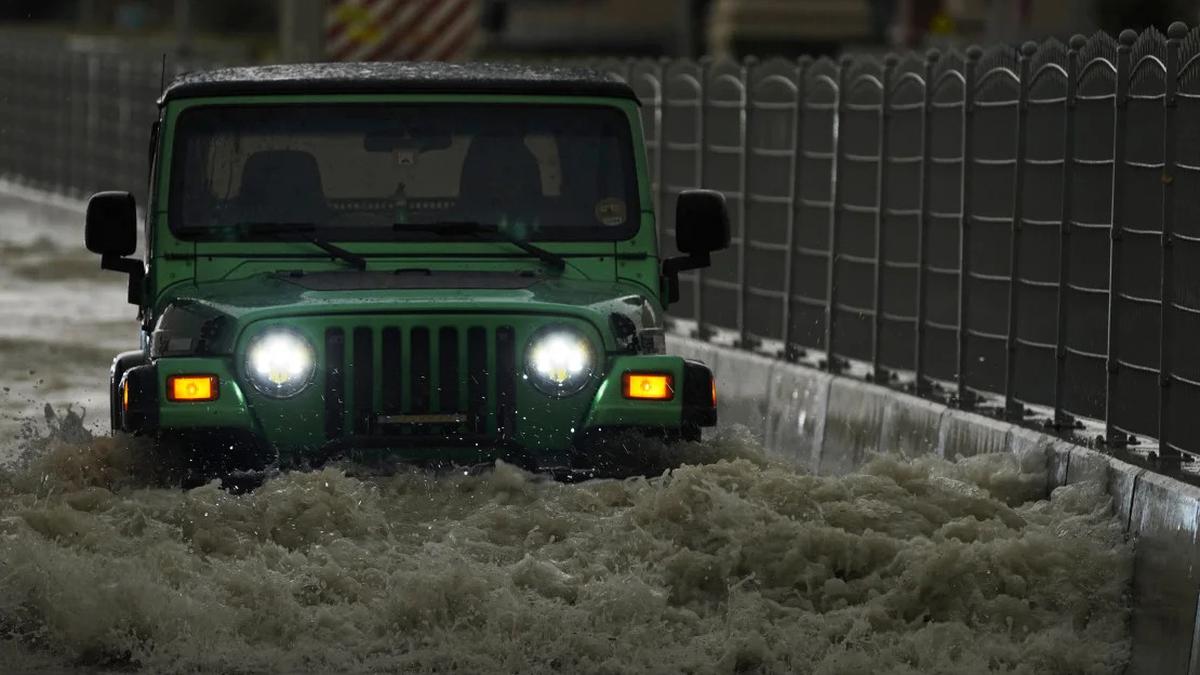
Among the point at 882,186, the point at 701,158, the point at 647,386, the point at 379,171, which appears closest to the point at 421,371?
the point at 647,386

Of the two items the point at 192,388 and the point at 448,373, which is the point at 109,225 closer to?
the point at 192,388

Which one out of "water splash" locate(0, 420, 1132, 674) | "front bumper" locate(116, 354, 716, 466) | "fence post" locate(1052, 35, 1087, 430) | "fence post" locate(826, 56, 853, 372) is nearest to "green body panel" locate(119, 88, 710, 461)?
"front bumper" locate(116, 354, 716, 466)

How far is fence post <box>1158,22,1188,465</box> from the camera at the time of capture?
35.9 feet

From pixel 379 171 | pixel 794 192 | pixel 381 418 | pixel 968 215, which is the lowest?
pixel 381 418

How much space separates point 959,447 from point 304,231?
3.18m

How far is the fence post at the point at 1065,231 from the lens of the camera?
488 inches

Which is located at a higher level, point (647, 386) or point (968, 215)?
point (968, 215)

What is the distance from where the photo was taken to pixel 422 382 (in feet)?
35.0

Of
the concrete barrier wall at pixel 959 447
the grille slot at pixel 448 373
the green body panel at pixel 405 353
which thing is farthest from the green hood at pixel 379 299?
the concrete barrier wall at pixel 959 447

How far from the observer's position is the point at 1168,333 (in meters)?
11.0

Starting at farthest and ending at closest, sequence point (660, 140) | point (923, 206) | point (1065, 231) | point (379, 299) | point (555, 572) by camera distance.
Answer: point (660, 140) < point (923, 206) < point (1065, 231) < point (379, 299) < point (555, 572)

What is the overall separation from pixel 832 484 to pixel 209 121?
2.79m

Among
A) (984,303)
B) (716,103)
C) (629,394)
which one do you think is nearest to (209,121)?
(629,394)

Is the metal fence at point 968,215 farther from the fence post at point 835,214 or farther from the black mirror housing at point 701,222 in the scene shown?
the black mirror housing at point 701,222
